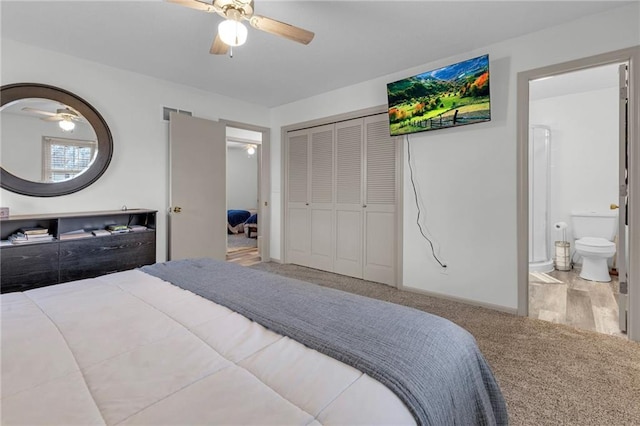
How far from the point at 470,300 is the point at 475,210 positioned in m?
0.91

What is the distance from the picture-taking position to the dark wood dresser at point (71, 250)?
248 centimetres

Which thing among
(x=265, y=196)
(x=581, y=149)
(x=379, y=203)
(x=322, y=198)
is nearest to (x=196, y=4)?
(x=379, y=203)

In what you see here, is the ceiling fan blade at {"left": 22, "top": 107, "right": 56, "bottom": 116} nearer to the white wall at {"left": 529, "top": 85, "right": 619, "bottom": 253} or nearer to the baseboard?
the baseboard

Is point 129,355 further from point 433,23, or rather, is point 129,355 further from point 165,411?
point 433,23

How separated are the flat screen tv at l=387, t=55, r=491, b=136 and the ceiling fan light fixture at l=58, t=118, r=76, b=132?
3.29 meters

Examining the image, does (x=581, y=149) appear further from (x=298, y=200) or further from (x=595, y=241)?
(x=298, y=200)

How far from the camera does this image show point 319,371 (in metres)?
0.82

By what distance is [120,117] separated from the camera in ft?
11.0

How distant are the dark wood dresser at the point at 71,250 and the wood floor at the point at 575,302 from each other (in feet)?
12.9

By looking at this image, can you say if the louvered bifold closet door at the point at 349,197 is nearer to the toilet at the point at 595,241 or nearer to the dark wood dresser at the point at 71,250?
the dark wood dresser at the point at 71,250

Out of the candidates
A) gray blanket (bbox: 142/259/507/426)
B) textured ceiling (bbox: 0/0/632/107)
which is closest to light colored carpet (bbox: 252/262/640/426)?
gray blanket (bbox: 142/259/507/426)

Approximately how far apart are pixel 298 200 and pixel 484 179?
102 inches

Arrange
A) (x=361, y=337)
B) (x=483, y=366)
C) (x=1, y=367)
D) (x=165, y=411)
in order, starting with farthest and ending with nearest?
(x=483, y=366), (x=361, y=337), (x=1, y=367), (x=165, y=411)

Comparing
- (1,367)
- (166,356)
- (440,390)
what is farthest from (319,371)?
A: (1,367)
